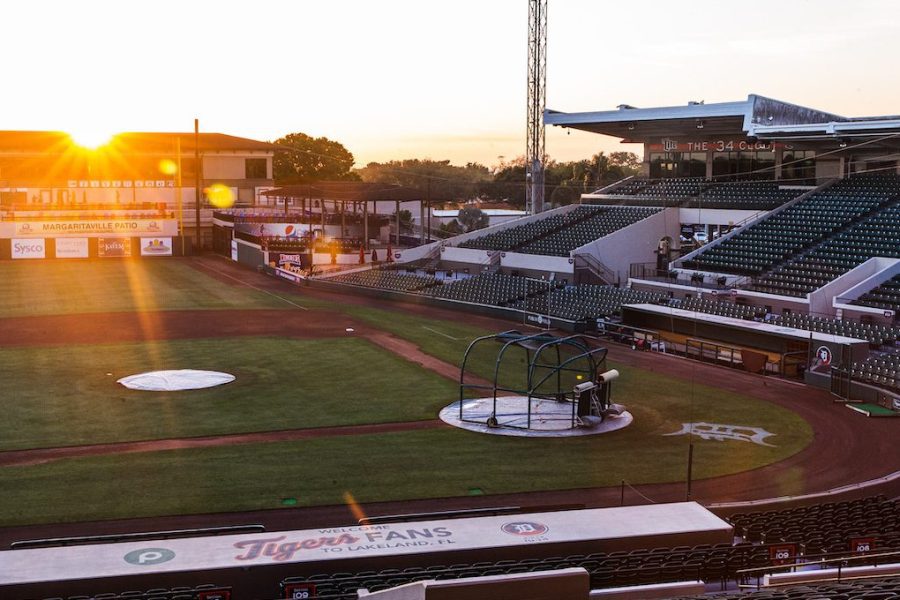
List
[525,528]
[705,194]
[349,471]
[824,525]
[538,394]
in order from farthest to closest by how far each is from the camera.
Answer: [705,194] < [538,394] < [349,471] < [824,525] < [525,528]

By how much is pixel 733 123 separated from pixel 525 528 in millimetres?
51170

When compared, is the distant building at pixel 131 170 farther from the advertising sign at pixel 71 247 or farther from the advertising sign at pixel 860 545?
the advertising sign at pixel 860 545

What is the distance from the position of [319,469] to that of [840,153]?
159 feet

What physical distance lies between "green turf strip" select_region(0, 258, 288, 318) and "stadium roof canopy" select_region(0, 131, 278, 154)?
26816 mm

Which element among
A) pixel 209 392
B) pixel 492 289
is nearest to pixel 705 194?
pixel 492 289

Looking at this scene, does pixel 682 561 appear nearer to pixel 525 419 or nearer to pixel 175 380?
pixel 525 419

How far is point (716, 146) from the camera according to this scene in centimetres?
7081

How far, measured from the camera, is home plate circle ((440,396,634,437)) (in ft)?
100

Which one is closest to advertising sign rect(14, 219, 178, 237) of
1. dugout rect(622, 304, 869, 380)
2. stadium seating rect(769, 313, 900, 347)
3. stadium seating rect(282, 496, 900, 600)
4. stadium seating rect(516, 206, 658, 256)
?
stadium seating rect(516, 206, 658, 256)

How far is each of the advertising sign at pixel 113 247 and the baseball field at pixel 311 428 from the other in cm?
3342

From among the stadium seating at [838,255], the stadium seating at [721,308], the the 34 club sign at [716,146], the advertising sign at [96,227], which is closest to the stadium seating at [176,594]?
the stadium seating at [721,308]

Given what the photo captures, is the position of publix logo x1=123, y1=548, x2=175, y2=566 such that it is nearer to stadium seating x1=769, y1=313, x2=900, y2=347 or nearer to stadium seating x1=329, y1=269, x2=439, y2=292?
stadium seating x1=769, y1=313, x2=900, y2=347

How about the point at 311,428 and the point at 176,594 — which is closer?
the point at 176,594

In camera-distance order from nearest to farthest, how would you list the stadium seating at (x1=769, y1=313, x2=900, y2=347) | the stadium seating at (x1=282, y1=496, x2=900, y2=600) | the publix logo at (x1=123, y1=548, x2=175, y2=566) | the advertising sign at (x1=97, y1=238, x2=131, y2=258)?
the stadium seating at (x1=282, y1=496, x2=900, y2=600) → the publix logo at (x1=123, y1=548, x2=175, y2=566) → the stadium seating at (x1=769, y1=313, x2=900, y2=347) → the advertising sign at (x1=97, y1=238, x2=131, y2=258)
